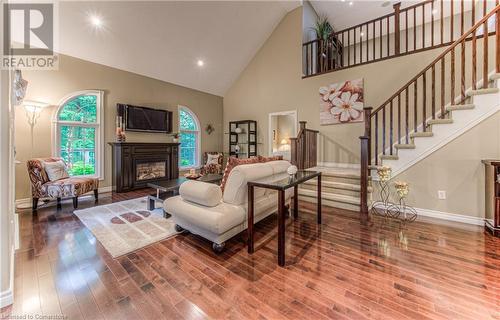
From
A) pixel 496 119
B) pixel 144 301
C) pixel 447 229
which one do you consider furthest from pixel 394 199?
pixel 144 301

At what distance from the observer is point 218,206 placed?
235 centimetres

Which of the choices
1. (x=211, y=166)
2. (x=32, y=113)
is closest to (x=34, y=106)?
(x=32, y=113)

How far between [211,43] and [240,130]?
260 centimetres

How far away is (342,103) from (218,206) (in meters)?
4.09

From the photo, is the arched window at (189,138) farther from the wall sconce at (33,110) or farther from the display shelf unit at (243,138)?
the wall sconce at (33,110)

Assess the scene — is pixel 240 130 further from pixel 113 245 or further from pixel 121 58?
pixel 113 245

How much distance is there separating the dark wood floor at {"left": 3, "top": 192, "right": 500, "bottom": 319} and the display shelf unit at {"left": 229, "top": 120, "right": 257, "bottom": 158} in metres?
4.30

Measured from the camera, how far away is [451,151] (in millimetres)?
3146

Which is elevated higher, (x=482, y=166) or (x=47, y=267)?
(x=482, y=166)

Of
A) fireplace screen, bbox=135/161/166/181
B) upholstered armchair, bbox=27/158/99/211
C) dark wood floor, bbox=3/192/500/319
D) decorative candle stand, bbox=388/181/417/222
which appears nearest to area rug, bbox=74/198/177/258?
dark wood floor, bbox=3/192/500/319

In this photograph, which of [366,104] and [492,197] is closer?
[492,197]

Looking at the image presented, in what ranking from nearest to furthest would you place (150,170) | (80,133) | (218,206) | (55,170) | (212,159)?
(218,206) → (55,170) → (80,133) → (150,170) → (212,159)

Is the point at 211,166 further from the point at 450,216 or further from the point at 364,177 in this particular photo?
the point at 450,216
